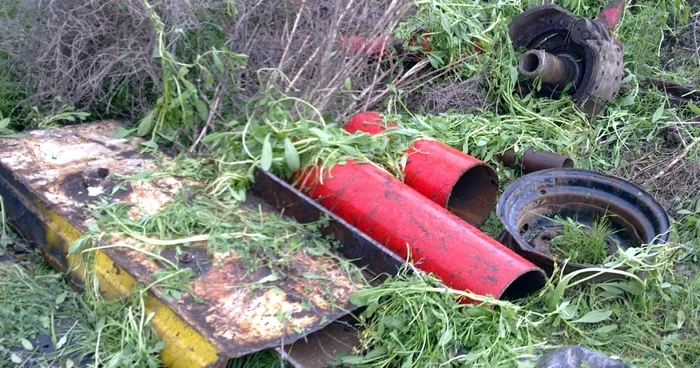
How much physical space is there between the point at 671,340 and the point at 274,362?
69.9 inches

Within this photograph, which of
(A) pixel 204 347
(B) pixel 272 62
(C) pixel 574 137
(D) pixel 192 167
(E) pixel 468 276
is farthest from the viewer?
(C) pixel 574 137

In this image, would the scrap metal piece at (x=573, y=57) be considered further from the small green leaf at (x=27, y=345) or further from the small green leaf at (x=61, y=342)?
the small green leaf at (x=27, y=345)

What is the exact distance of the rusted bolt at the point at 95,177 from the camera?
3262mm

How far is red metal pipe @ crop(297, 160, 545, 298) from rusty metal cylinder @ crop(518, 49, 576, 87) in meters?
1.86

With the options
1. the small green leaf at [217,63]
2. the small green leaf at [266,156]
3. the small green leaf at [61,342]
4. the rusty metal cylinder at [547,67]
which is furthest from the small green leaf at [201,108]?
the rusty metal cylinder at [547,67]

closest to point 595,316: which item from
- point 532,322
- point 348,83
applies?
point 532,322

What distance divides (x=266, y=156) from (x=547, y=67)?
2.29 m

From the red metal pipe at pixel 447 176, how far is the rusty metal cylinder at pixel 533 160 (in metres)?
0.48

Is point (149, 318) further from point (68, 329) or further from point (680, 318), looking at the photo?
point (680, 318)

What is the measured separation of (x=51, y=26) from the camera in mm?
3926

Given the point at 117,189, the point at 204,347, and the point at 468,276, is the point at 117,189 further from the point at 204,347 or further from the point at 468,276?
the point at 468,276

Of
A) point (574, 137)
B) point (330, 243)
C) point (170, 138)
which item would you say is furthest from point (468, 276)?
point (574, 137)

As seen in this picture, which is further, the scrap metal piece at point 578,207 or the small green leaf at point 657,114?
the small green leaf at point 657,114

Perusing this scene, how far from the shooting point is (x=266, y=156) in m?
3.35
